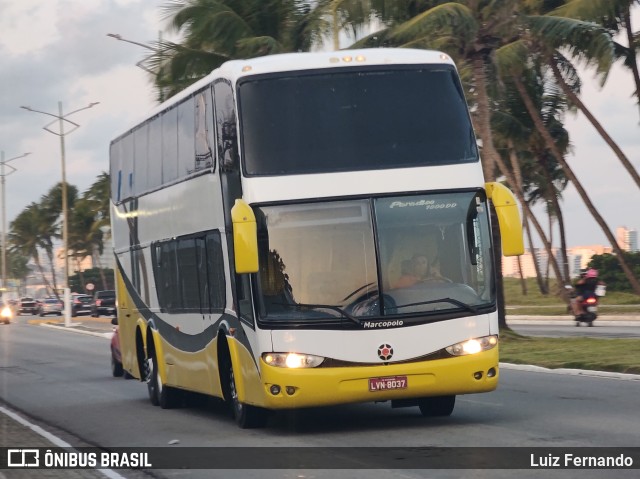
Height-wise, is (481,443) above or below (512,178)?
below

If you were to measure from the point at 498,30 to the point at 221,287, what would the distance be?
15606mm

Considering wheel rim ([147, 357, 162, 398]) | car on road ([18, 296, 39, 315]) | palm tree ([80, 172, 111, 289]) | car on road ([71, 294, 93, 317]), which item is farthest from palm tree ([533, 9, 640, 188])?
car on road ([18, 296, 39, 315])

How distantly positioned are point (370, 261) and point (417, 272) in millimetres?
507

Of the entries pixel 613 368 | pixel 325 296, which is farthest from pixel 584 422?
pixel 613 368

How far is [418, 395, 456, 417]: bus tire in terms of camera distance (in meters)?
15.0

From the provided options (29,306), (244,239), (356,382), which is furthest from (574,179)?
(29,306)

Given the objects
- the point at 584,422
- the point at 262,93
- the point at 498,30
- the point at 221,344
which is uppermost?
the point at 498,30

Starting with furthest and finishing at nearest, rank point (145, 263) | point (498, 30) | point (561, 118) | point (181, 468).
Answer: point (561, 118) → point (498, 30) → point (145, 263) → point (181, 468)

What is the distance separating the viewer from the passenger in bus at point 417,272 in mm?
13672

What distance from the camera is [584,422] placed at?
13711 millimetres

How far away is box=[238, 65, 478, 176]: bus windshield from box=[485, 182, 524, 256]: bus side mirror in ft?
1.97

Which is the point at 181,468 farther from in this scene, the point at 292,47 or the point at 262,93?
the point at 292,47

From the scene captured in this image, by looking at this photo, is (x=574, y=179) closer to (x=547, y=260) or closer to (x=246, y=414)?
(x=547, y=260)

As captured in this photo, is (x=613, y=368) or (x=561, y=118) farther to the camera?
(x=561, y=118)
